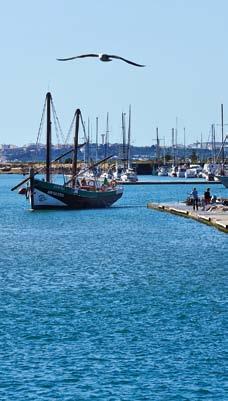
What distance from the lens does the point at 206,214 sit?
72.9 meters

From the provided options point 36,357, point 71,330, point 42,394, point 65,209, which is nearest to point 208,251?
point 71,330

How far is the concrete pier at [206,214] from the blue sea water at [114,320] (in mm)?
4441

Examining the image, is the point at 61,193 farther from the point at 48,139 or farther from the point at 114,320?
the point at 114,320

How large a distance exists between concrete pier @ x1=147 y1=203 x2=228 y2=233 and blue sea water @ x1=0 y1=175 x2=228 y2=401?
4.44 meters

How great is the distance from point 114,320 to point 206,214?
41279mm

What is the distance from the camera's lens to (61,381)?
24969 millimetres

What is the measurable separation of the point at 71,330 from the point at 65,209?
58173 millimetres

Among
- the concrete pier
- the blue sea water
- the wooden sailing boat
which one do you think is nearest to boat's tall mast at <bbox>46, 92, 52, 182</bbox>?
the wooden sailing boat

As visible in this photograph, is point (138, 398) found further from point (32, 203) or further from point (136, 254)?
Result: point (32, 203)

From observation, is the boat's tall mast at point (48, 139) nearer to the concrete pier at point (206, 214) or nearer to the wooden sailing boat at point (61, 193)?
the wooden sailing boat at point (61, 193)

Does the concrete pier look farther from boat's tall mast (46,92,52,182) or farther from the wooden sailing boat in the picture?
boat's tall mast (46,92,52,182)

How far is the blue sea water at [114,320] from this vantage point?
24.8 meters

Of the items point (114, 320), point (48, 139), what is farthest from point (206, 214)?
point (114, 320)

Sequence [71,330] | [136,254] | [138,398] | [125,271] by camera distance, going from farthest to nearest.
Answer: [136,254], [125,271], [71,330], [138,398]
